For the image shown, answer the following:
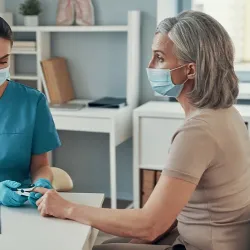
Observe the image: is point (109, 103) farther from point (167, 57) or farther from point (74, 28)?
point (167, 57)

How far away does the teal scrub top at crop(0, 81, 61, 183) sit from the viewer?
6.20 feet

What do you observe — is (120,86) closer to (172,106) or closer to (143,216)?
(172,106)

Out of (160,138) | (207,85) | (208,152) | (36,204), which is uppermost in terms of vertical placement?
(207,85)

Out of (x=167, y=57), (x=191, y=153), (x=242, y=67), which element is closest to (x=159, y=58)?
(x=167, y=57)

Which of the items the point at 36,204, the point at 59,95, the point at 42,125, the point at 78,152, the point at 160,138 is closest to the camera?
the point at 36,204

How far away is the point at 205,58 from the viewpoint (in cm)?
148

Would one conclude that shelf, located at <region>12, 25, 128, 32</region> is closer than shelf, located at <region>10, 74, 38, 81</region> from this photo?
Yes

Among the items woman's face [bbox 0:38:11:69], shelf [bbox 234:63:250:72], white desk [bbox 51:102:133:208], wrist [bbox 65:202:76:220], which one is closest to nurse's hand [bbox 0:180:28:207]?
wrist [bbox 65:202:76:220]

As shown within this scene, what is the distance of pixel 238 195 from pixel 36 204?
23.1 inches

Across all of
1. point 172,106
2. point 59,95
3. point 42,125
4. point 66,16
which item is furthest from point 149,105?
point 42,125

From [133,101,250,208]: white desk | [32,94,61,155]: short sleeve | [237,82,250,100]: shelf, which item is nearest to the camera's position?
[32,94,61,155]: short sleeve

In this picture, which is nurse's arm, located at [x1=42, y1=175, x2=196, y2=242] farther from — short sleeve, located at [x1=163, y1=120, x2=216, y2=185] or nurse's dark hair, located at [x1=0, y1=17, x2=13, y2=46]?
nurse's dark hair, located at [x1=0, y1=17, x2=13, y2=46]

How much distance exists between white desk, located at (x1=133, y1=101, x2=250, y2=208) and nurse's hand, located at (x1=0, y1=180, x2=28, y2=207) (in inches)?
61.7

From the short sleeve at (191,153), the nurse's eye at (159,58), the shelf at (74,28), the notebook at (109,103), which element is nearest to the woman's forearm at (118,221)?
the short sleeve at (191,153)
